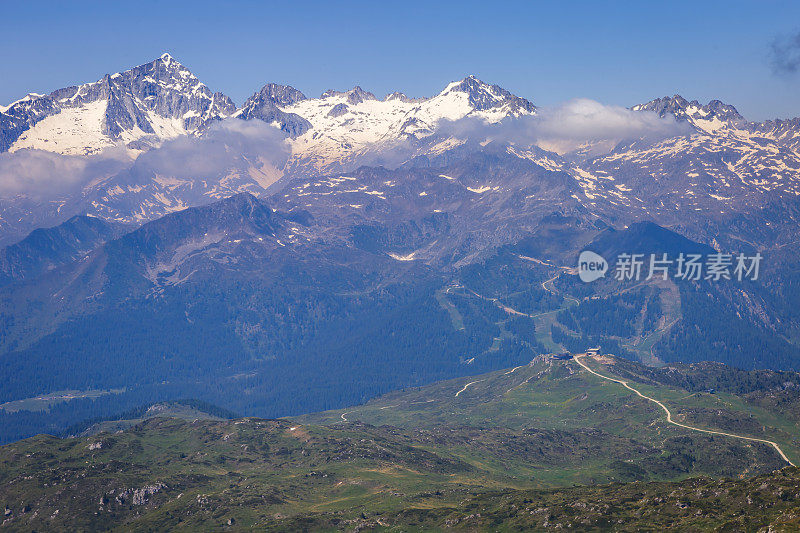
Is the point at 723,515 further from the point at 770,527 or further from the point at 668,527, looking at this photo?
the point at 770,527

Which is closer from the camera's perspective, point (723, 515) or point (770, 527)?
point (770, 527)

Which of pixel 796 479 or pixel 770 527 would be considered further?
pixel 796 479

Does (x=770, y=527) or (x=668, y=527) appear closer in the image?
(x=770, y=527)

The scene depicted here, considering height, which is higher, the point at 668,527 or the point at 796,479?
the point at 796,479

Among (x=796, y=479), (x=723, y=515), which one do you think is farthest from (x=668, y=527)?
(x=796, y=479)

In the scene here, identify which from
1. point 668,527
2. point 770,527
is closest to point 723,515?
point 668,527

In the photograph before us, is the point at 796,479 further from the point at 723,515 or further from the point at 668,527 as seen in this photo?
the point at 668,527
